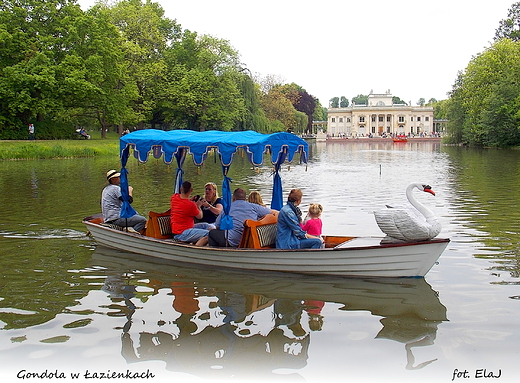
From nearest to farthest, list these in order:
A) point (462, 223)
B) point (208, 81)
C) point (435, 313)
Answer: point (435, 313), point (462, 223), point (208, 81)

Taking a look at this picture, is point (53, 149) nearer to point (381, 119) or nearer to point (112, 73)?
point (112, 73)

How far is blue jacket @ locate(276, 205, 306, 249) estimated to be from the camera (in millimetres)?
9914

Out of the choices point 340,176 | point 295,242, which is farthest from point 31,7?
point 295,242

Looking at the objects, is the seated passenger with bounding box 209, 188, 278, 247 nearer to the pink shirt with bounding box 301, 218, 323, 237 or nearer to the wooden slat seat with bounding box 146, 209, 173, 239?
the pink shirt with bounding box 301, 218, 323, 237

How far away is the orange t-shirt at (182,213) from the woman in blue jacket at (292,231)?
2162mm

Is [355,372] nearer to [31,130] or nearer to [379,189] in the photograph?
[379,189]

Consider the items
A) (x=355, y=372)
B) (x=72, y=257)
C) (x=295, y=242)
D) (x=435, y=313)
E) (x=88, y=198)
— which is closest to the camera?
(x=355, y=372)

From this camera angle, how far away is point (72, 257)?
11523 mm

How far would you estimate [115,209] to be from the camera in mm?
12812

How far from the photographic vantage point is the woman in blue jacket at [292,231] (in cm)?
992

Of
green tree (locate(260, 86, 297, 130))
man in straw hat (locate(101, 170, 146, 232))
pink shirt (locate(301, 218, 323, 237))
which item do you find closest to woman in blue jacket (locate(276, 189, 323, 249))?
pink shirt (locate(301, 218, 323, 237))

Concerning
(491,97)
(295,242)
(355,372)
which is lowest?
(355,372)

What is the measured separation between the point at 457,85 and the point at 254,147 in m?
71.1

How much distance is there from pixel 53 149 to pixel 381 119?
121305 millimetres
